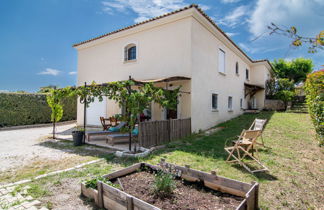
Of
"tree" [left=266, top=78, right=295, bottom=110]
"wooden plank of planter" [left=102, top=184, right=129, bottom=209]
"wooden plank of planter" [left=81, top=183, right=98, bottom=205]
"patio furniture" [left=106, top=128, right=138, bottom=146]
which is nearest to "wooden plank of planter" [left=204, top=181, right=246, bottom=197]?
"wooden plank of planter" [left=102, top=184, right=129, bottom=209]

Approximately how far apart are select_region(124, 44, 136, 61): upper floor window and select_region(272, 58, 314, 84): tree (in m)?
24.3

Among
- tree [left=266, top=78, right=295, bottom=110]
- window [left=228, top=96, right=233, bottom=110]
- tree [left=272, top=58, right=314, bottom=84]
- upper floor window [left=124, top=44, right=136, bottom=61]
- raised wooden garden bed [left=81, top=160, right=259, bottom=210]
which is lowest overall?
raised wooden garden bed [left=81, top=160, right=259, bottom=210]

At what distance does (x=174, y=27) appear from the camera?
9711mm

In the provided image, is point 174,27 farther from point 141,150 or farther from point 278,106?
point 278,106

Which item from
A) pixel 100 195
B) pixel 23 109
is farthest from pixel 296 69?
pixel 23 109

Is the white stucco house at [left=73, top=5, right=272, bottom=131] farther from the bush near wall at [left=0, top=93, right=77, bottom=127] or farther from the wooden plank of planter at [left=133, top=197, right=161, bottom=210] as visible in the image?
the wooden plank of planter at [left=133, top=197, right=161, bottom=210]

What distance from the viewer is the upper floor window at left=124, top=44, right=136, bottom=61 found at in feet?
38.8

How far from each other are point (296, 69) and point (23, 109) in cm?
3454

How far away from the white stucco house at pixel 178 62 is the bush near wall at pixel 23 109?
371cm

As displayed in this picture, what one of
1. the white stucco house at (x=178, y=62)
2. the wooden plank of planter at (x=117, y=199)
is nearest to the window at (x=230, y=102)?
the white stucco house at (x=178, y=62)

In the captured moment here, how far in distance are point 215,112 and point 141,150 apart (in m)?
6.77

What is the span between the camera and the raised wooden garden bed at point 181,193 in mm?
2701

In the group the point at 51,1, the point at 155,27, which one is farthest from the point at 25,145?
the point at 155,27

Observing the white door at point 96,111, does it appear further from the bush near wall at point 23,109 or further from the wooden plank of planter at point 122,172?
the wooden plank of planter at point 122,172
